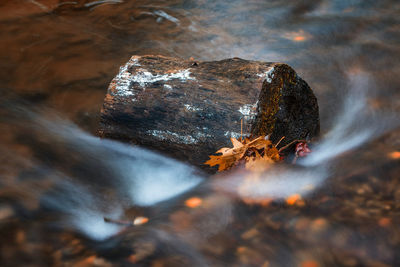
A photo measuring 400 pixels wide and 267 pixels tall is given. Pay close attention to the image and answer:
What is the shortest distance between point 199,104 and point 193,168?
1.58 feet

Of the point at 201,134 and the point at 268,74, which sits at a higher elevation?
the point at 268,74

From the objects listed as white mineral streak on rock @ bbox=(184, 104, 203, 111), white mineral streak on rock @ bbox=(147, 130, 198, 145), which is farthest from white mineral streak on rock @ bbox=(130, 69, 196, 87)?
white mineral streak on rock @ bbox=(147, 130, 198, 145)

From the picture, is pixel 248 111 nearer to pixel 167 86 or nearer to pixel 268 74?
pixel 268 74

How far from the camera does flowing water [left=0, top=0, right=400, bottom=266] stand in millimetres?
1612

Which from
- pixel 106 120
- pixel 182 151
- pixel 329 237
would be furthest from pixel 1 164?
pixel 329 237

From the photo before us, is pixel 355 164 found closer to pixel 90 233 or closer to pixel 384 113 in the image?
pixel 384 113

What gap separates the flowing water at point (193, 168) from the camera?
1.61 metres

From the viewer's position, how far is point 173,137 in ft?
7.83

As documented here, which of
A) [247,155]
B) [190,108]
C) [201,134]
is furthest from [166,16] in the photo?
[247,155]

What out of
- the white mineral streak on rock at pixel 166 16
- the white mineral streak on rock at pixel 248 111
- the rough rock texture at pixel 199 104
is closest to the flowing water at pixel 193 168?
the white mineral streak on rock at pixel 166 16

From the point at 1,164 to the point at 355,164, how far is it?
2.27 m

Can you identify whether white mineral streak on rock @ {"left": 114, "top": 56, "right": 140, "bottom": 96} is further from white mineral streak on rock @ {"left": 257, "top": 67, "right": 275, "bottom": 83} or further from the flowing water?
white mineral streak on rock @ {"left": 257, "top": 67, "right": 275, "bottom": 83}

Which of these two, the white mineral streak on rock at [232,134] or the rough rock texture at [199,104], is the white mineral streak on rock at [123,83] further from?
the white mineral streak on rock at [232,134]

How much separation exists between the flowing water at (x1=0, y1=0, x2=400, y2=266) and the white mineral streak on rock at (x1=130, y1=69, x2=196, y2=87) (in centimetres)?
52
